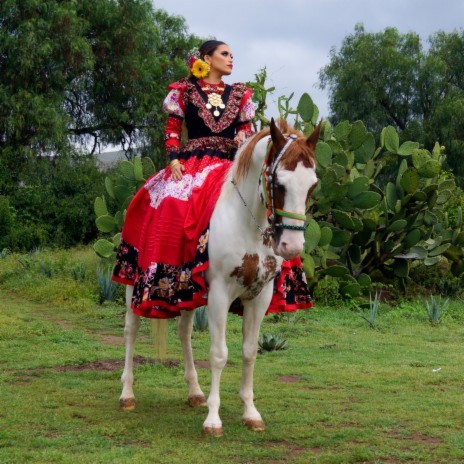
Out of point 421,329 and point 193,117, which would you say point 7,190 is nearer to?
point 421,329

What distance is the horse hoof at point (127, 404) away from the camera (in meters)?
6.17

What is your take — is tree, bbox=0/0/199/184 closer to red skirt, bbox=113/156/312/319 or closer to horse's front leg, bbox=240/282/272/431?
red skirt, bbox=113/156/312/319

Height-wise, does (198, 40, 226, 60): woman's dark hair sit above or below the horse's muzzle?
above

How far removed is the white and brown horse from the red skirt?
0.13 metres

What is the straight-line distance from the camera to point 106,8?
2512cm

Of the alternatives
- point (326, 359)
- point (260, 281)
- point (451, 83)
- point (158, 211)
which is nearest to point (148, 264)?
point (158, 211)

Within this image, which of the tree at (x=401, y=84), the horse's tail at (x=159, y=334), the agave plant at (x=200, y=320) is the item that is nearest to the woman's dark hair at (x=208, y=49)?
the horse's tail at (x=159, y=334)

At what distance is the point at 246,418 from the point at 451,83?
2822 cm

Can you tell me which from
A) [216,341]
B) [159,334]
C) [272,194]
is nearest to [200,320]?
[159,334]

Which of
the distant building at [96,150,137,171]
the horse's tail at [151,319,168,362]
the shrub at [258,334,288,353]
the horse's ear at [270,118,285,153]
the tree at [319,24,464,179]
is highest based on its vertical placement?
the tree at [319,24,464,179]

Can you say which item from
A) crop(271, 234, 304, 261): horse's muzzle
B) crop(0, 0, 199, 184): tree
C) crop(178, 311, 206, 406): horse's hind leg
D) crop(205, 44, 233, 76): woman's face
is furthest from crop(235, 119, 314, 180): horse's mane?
crop(0, 0, 199, 184): tree

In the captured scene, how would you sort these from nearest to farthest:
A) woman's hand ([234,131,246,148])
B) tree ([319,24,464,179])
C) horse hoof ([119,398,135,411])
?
woman's hand ([234,131,246,148]) < horse hoof ([119,398,135,411]) < tree ([319,24,464,179])

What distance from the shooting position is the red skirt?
555 centimetres

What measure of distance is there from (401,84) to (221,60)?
26.4 metres
